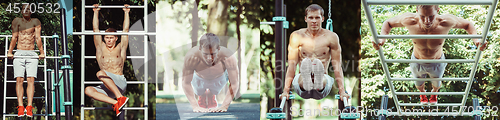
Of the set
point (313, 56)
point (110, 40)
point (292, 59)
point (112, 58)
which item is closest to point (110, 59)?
point (112, 58)

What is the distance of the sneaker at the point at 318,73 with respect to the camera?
4.99m

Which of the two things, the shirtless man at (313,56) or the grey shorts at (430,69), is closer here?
the shirtless man at (313,56)

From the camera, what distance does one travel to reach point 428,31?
5297 mm

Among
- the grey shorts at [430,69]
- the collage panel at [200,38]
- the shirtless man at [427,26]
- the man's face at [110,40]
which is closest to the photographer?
the shirtless man at [427,26]

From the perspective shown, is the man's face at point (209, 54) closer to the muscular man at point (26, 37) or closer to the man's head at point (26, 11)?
the muscular man at point (26, 37)

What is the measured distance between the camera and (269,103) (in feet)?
28.0

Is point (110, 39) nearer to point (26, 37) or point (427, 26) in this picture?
point (26, 37)

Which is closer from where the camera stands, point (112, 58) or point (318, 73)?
point (318, 73)

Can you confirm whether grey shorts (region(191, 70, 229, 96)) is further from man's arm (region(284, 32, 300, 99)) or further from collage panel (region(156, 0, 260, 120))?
man's arm (region(284, 32, 300, 99))

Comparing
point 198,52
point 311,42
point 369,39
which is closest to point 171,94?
point 198,52

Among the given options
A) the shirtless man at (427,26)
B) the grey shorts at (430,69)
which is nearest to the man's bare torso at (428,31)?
the shirtless man at (427,26)

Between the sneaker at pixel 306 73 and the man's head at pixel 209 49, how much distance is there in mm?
2039

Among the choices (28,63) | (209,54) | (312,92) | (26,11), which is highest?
(26,11)

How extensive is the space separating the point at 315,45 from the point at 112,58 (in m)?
2.82
